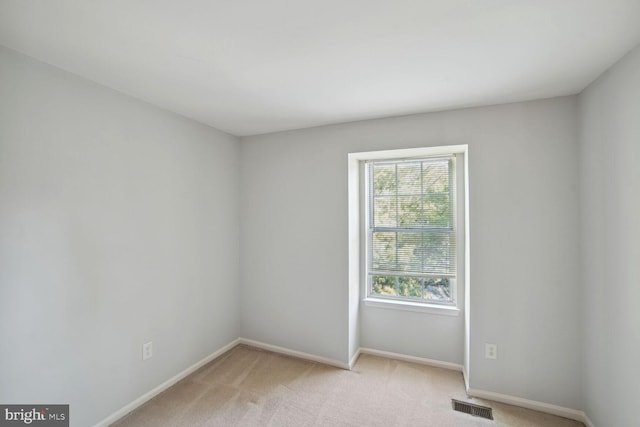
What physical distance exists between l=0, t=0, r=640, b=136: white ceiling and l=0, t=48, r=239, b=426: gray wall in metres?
0.30

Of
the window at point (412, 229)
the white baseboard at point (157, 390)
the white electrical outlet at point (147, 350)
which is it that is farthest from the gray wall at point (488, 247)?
the white electrical outlet at point (147, 350)

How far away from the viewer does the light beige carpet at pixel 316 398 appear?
2029mm

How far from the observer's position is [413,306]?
2.86 metres

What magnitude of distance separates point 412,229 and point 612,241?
1.46 meters

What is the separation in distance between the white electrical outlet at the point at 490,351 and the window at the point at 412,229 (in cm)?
55

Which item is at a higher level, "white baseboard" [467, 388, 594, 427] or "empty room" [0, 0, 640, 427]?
"empty room" [0, 0, 640, 427]

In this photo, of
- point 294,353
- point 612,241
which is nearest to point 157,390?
point 294,353

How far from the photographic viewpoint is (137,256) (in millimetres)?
2182

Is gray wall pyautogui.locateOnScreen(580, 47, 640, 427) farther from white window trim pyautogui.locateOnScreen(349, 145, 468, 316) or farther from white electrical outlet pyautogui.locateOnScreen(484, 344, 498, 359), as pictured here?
white window trim pyautogui.locateOnScreen(349, 145, 468, 316)

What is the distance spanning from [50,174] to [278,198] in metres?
1.81

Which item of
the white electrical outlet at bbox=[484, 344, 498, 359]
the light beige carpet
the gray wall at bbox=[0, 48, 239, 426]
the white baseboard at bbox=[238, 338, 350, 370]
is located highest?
the gray wall at bbox=[0, 48, 239, 426]

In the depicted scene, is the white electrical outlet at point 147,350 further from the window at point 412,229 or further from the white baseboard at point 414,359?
the window at point 412,229

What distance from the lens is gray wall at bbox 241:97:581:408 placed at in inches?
83.9

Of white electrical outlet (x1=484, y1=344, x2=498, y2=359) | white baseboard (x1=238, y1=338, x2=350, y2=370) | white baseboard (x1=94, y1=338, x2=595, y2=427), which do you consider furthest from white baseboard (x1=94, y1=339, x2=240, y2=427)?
white electrical outlet (x1=484, y1=344, x2=498, y2=359)
